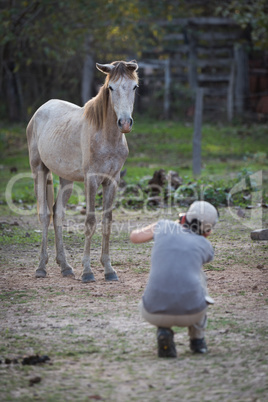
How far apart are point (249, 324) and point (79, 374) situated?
60.9 inches

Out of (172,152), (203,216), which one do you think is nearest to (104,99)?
(203,216)

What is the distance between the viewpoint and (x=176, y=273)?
3.94 m

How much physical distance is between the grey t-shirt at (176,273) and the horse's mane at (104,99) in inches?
95.7

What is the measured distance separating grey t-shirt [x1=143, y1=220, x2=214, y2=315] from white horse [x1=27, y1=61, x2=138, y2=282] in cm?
198

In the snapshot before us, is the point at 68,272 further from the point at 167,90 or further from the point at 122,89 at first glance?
the point at 167,90

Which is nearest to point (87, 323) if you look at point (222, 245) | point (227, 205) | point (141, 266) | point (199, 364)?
point (199, 364)

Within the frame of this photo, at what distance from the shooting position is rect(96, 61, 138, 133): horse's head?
5.80 m

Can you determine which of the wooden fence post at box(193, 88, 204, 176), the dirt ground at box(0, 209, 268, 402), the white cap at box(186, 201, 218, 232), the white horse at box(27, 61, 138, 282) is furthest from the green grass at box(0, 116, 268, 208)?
the white cap at box(186, 201, 218, 232)

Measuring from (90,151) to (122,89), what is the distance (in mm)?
749

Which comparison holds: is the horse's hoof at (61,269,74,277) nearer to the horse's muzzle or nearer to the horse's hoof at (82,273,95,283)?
the horse's hoof at (82,273,95,283)

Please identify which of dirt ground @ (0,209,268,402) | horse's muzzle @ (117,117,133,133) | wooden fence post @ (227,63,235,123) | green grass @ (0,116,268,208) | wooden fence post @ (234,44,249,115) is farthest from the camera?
wooden fence post @ (234,44,249,115)

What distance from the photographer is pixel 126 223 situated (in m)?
9.18

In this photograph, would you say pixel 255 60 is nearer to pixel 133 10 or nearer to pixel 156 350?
pixel 133 10

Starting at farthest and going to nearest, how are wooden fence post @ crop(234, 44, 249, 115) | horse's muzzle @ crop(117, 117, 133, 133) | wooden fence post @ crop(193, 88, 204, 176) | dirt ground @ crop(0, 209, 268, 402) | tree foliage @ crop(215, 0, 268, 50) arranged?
wooden fence post @ crop(234, 44, 249, 115) → tree foliage @ crop(215, 0, 268, 50) → wooden fence post @ crop(193, 88, 204, 176) → horse's muzzle @ crop(117, 117, 133, 133) → dirt ground @ crop(0, 209, 268, 402)
